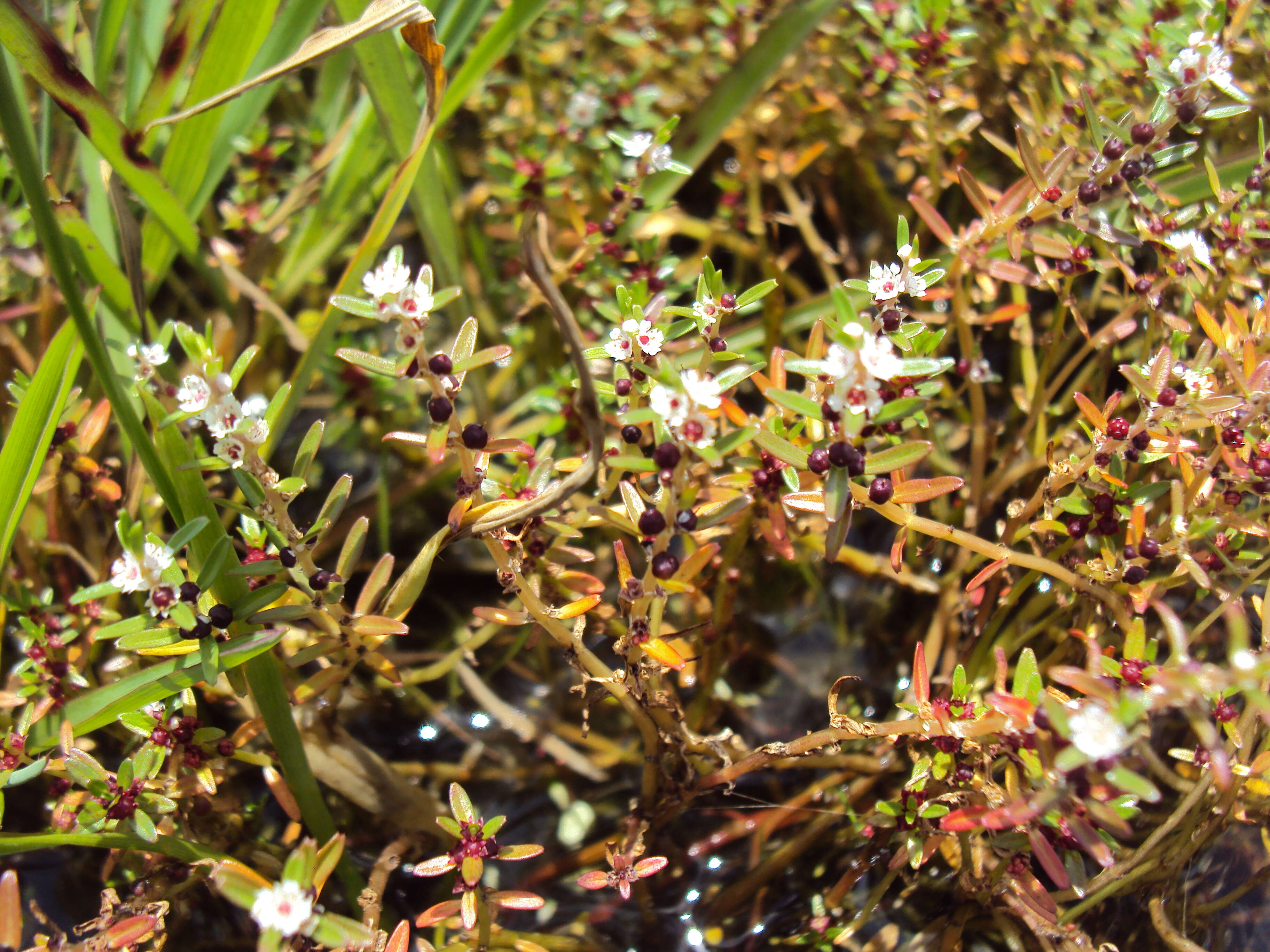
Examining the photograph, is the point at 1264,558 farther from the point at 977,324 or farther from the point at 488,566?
the point at 488,566

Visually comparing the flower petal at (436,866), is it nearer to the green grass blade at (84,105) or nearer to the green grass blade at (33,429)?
the green grass blade at (33,429)

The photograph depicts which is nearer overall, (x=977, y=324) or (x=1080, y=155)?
(x=1080, y=155)

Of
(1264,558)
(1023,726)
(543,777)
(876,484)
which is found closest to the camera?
(1023,726)

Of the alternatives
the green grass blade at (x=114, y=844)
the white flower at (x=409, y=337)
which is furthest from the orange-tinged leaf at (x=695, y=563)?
the green grass blade at (x=114, y=844)

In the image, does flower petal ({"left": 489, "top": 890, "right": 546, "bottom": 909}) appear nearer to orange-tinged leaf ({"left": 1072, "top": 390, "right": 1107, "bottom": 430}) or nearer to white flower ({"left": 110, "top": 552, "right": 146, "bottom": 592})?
white flower ({"left": 110, "top": 552, "right": 146, "bottom": 592})

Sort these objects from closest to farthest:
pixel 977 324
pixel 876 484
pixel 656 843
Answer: pixel 876 484 < pixel 656 843 < pixel 977 324

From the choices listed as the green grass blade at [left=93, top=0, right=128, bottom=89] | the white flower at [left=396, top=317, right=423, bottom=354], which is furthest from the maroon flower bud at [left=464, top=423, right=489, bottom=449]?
the green grass blade at [left=93, top=0, right=128, bottom=89]

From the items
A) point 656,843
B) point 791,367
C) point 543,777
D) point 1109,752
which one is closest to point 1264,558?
point 1109,752
